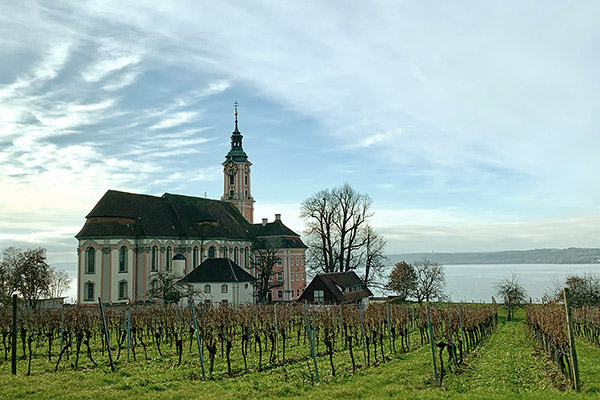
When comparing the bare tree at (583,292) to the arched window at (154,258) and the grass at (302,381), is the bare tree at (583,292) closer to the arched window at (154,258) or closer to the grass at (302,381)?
the grass at (302,381)

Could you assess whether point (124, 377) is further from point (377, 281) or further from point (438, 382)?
point (377, 281)

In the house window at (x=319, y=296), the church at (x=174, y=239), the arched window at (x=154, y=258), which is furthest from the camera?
the arched window at (x=154, y=258)

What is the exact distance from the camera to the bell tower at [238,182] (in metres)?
71.1

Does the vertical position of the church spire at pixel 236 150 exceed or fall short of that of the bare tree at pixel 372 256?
it exceeds it

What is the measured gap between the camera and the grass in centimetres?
1243

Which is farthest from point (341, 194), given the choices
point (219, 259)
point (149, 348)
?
point (149, 348)

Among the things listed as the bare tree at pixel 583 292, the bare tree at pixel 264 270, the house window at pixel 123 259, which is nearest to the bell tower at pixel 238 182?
the bare tree at pixel 264 270

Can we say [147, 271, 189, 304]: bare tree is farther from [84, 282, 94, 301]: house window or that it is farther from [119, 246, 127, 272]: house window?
[84, 282, 94, 301]: house window

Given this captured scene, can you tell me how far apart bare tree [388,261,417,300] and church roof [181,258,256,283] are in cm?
1882

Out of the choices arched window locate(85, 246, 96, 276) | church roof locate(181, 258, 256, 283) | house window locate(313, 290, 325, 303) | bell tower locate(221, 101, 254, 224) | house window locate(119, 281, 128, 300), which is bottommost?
house window locate(313, 290, 325, 303)

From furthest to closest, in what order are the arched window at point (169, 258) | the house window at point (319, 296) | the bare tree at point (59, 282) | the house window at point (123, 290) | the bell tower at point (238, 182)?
the bare tree at point (59, 282) < the bell tower at point (238, 182) < the arched window at point (169, 258) < the house window at point (123, 290) < the house window at point (319, 296)

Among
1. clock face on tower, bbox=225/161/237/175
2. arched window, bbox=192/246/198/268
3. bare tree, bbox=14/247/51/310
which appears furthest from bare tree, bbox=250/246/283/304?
bare tree, bbox=14/247/51/310

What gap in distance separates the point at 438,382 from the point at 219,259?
41962 millimetres

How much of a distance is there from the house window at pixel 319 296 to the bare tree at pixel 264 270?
8.20 meters
